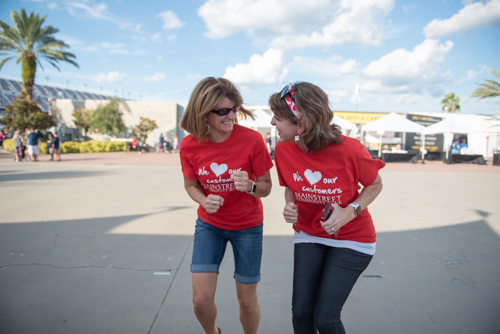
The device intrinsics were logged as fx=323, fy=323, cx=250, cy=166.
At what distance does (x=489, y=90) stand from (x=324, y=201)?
32.2m

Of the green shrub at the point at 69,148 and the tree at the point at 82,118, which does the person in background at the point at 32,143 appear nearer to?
the green shrub at the point at 69,148

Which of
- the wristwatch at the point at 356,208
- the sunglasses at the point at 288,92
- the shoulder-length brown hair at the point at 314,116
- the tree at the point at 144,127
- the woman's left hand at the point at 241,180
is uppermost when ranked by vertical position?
the tree at the point at 144,127

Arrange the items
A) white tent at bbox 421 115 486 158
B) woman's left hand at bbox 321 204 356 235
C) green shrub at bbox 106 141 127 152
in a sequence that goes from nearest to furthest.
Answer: woman's left hand at bbox 321 204 356 235 < white tent at bbox 421 115 486 158 < green shrub at bbox 106 141 127 152

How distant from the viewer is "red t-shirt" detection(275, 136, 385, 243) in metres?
1.94

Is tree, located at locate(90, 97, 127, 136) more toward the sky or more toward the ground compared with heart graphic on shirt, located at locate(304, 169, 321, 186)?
more toward the sky

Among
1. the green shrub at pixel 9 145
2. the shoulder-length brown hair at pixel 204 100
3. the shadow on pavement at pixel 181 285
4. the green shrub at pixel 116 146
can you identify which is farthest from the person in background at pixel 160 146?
the shoulder-length brown hair at pixel 204 100

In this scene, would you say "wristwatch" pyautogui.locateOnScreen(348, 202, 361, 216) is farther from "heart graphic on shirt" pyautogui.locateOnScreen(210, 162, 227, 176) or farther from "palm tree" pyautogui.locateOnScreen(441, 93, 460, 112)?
"palm tree" pyautogui.locateOnScreen(441, 93, 460, 112)

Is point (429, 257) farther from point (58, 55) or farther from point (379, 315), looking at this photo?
point (58, 55)

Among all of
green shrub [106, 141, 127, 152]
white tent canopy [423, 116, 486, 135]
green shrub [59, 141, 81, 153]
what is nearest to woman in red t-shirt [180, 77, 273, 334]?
white tent canopy [423, 116, 486, 135]

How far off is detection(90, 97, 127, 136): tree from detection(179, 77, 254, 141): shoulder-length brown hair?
109 ft

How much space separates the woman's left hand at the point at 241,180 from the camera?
2.09m

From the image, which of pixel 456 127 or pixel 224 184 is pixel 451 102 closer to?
pixel 456 127

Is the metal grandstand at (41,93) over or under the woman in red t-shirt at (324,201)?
over

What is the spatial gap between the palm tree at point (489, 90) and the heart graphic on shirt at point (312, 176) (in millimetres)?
31905
